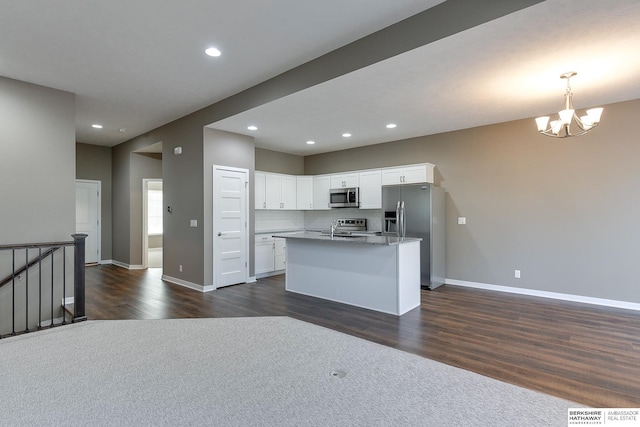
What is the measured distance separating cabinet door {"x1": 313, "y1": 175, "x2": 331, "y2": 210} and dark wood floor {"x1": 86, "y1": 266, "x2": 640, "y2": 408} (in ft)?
8.22

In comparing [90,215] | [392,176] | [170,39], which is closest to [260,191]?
[392,176]

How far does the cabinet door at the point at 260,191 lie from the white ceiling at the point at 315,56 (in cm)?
172

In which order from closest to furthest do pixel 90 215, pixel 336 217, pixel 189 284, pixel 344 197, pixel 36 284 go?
1. pixel 36 284
2. pixel 189 284
3. pixel 344 197
4. pixel 336 217
5. pixel 90 215

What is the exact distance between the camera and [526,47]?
2881 mm

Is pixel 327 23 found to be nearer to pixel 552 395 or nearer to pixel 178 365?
pixel 178 365

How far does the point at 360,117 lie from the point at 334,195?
252 centimetres

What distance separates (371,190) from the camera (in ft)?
21.8

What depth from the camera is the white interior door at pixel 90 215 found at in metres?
7.83

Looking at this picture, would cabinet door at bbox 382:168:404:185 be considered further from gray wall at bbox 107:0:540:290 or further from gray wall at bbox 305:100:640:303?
gray wall at bbox 107:0:540:290

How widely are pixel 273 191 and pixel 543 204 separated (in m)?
5.07

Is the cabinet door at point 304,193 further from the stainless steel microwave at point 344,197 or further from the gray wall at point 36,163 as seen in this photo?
the gray wall at point 36,163

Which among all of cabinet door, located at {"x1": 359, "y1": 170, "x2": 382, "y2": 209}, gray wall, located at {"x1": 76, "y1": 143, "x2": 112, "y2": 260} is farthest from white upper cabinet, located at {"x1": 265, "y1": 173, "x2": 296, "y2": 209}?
gray wall, located at {"x1": 76, "y1": 143, "x2": 112, "y2": 260}

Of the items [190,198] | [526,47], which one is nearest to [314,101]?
[526,47]

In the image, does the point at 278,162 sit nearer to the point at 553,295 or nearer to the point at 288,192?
the point at 288,192
